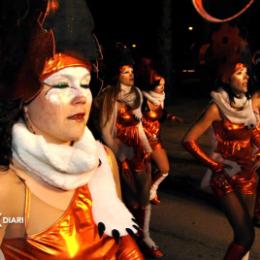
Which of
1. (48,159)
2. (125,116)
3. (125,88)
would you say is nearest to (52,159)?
(48,159)

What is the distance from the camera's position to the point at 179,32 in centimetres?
3067

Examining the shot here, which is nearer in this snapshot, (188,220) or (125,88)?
(125,88)

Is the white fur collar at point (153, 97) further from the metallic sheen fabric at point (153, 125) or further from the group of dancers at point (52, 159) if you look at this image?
the group of dancers at point (52, 159)

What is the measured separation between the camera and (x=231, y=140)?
4.28 meters

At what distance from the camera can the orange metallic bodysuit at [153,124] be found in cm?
552

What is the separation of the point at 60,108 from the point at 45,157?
0.72 feet

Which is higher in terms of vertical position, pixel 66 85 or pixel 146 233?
pixel 66 85

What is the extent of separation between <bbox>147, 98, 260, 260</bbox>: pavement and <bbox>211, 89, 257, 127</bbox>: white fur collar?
1.20m

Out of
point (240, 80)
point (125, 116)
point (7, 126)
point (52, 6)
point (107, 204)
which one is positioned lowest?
point (125, 116)

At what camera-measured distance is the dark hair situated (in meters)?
2.12

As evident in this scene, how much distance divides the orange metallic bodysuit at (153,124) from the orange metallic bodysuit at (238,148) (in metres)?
1.27

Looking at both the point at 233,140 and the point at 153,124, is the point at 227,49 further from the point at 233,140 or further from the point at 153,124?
the point at 153,124

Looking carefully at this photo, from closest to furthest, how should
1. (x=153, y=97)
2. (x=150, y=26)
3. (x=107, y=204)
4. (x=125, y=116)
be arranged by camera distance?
(x=107, y=204)
(x=125, y=116)
(x=153, y=97)
(x=150, y=26)

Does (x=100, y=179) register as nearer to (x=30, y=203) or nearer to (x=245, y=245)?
(x=30, y=203)
